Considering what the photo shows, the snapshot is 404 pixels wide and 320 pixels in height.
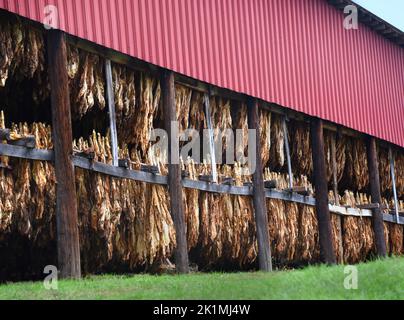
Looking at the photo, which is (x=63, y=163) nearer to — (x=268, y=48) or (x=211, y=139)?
(x=211, y=139)

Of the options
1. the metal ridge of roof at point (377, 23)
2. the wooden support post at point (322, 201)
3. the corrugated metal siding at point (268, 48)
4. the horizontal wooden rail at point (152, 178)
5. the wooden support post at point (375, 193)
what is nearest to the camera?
the horizontal wooden rail at point (152, 178)

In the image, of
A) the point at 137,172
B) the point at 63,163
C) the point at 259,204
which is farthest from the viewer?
the point at 259,204

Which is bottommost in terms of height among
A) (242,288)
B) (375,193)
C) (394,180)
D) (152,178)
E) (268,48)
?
(242,288)

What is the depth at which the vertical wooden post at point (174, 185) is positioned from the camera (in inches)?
638

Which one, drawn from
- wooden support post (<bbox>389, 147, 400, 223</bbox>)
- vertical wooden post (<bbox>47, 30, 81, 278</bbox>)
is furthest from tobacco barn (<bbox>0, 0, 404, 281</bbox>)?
wooden support post (<bbox>389, 147, 400, 223</bbox>)

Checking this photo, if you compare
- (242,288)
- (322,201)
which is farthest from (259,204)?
(242,288)

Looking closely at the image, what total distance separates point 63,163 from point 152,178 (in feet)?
10.2

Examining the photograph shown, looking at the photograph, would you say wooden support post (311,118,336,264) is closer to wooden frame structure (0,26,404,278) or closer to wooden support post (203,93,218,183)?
wooden frame structure (0,26,404,278)

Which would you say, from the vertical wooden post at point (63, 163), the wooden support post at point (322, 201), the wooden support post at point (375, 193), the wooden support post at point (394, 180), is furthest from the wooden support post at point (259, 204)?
the wooden support post at point (394, 180)

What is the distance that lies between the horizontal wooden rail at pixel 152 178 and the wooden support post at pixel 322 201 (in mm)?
319

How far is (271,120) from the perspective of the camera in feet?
71.6

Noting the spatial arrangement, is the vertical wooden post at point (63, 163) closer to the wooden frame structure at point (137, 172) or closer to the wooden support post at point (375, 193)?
the wooden frame structure at point (137, 172)

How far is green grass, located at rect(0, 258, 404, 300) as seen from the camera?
1070 centimetres

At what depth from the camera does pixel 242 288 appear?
11.6 meters
